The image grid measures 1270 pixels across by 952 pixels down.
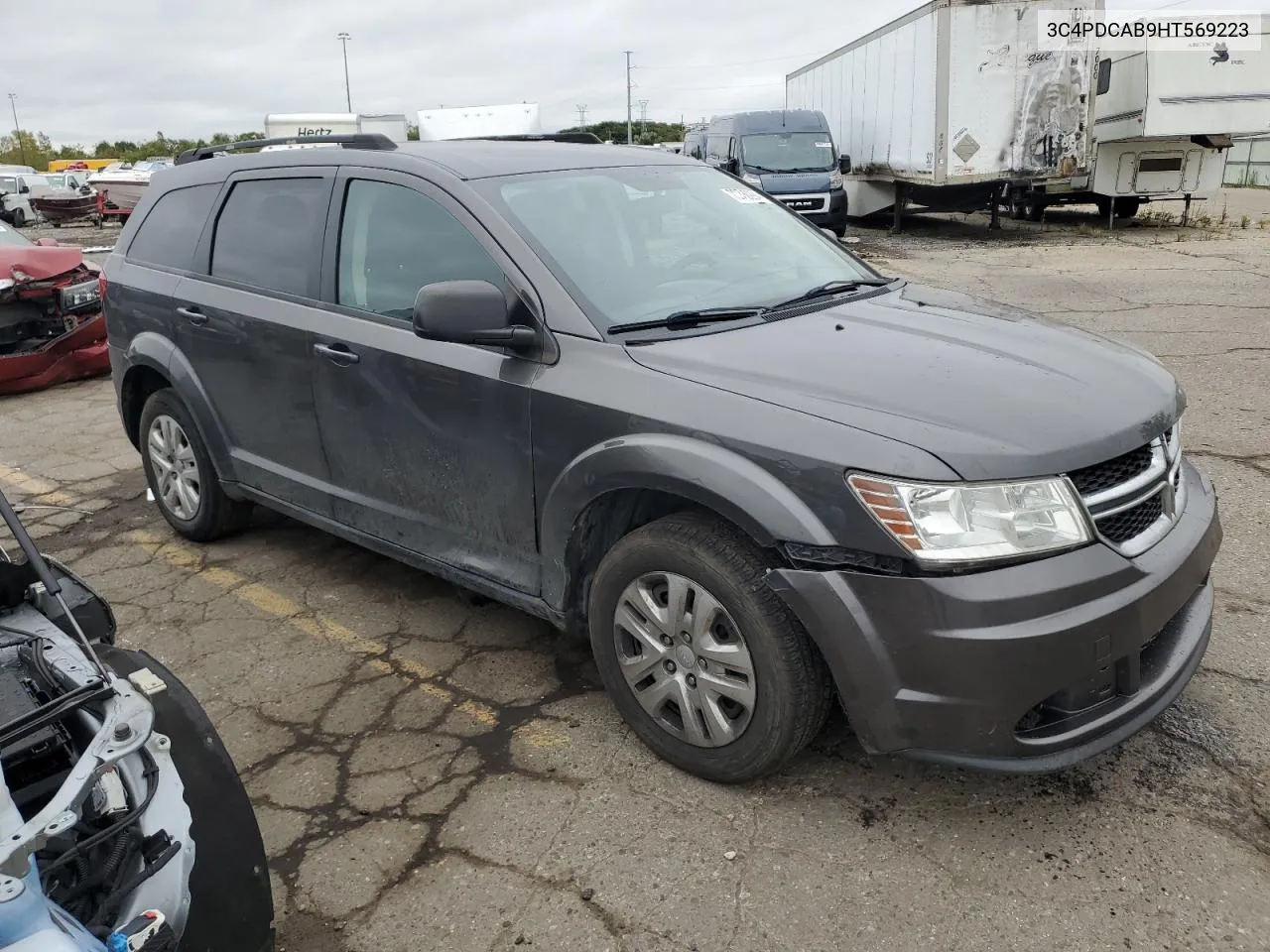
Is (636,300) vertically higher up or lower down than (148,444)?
higher up

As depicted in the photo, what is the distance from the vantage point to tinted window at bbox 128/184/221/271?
4.43 meters

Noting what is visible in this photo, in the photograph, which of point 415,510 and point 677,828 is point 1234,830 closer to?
point 677,828

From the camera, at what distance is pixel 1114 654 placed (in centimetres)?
241

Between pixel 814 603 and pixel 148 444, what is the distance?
12.2 ft

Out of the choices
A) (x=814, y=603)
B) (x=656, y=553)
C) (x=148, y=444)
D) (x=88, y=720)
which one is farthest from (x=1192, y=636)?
(x=148, y=444)

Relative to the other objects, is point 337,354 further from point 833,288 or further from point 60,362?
point 60,362

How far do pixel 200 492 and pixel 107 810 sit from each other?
3.12 metres

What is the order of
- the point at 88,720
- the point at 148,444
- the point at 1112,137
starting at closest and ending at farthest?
the point at 88,720 < the point at 148,444 < the point at 1112,137

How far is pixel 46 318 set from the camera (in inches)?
327

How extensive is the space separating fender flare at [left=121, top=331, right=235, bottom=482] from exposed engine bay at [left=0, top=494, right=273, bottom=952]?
6.93ft

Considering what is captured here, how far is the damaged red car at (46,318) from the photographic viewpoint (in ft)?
26.4

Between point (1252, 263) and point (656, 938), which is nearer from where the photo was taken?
point (656, 938)

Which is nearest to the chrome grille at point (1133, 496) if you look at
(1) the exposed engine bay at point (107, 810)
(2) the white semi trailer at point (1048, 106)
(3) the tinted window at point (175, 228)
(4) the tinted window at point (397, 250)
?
(4) the tinted window at point (397, 250)

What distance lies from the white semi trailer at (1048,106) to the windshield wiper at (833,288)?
41.2 ft
